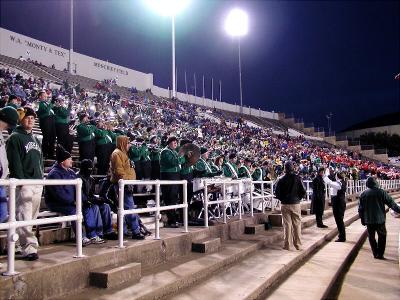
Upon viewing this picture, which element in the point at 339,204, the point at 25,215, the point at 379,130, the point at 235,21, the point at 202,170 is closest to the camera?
the point at 25,215

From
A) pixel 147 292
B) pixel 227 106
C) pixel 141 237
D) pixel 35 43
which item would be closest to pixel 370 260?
pixel 141 237

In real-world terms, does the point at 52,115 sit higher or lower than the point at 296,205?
higher

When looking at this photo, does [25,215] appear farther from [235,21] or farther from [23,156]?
[235,21]

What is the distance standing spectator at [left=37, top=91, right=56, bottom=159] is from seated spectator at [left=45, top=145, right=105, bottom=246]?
3627mm

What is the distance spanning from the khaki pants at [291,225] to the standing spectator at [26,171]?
5.62 m

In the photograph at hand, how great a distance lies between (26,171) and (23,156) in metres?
0.18

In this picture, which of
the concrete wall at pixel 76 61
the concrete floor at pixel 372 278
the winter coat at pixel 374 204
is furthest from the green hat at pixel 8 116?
the concrete wall at pixel 76 61

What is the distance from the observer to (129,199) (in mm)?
A: 6422

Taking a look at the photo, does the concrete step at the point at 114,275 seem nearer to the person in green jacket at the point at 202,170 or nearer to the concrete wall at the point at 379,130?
the person in green jacket at the point at 202,170

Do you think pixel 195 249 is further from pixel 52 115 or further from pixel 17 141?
pixel 52 115

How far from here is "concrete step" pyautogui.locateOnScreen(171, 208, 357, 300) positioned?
509cm

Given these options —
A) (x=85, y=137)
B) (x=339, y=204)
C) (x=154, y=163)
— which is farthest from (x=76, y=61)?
Answer: (x=339, y=204)

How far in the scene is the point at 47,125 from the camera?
29.9 ft

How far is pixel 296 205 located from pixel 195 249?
3024 mm
